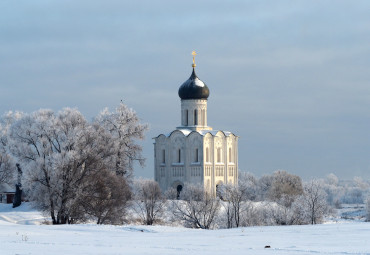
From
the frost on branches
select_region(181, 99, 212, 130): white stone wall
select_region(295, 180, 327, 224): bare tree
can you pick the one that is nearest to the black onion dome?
select_region(181, 99, 212, 130): white stone wall

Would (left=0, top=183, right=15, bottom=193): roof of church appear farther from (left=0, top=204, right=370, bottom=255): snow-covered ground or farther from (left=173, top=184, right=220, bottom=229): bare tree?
(left=0, top=204, right=370, bottom=255): snow-covered ground

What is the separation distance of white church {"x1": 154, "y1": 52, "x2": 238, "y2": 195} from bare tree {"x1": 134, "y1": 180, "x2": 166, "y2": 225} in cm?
1326

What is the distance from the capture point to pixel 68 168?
35.7 m

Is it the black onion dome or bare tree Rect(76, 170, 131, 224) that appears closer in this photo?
bare tree Rect(76, 170, 131, 224)

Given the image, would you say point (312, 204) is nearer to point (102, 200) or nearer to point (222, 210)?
point (222, 210)

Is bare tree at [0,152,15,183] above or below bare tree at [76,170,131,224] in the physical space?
above

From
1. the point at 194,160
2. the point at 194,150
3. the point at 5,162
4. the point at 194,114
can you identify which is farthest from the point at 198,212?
the point at 194,114

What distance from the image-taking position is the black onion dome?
5984 cm

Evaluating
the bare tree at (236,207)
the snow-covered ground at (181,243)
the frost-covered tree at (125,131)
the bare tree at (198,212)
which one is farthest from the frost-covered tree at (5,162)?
the snow-covered ground at (181,243)

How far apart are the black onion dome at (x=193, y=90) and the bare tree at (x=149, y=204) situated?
1500 centimetres

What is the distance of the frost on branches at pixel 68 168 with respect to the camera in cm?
3509

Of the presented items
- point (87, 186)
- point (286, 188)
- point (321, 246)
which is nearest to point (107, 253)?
point (321, 246)

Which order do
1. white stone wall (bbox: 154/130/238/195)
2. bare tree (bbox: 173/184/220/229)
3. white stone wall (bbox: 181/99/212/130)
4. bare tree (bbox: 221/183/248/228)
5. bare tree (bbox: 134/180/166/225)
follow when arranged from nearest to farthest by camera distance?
bare tree (bbox: 221/183/248/228), bare tree (bbox: 173/184/220/229), bare tree (bbox: 134/180/166/225), white stone wall (bbox: 154/130/238/195), white stone wall (bbox: 181/99/212/130)

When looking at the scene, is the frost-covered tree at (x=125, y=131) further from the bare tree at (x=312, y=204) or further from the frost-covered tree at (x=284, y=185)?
the frost-covered tree at (x=284, y=185)
